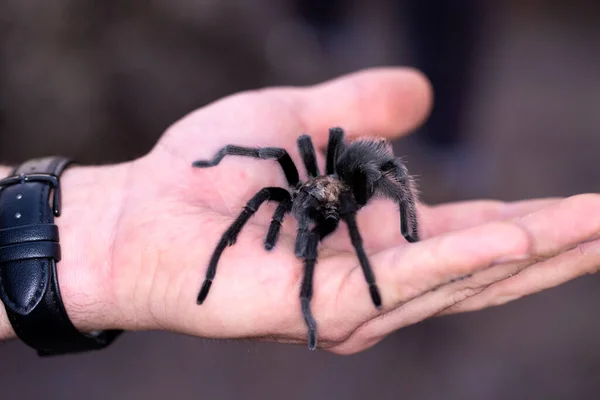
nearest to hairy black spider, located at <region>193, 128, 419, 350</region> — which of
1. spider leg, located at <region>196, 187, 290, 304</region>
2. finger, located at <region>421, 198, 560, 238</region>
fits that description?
spider leg, located at <region>196, 187, 290, 304</region>

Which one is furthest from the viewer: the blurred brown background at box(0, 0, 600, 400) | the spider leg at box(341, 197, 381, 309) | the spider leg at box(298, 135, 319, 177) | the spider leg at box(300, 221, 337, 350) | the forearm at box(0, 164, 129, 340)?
the blurred brown background at box(0, 0, 600, 400)

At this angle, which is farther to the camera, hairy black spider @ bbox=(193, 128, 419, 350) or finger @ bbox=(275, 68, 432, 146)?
finger @ bbox=(275, 68, 432, 146)

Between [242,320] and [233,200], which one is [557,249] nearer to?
[242,320]

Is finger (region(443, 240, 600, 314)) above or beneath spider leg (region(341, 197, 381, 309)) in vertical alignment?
beneath

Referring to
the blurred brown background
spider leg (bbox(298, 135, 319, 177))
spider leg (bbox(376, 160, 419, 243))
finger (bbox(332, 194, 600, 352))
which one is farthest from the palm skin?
the blurred brown background

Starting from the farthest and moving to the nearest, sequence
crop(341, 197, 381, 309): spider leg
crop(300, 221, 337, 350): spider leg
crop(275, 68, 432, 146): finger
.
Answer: crop(275, 68, 432, 146): finger
crop(300, 221, 337, 350): spider leg
crop(341, 197, 381, 309): spider leg

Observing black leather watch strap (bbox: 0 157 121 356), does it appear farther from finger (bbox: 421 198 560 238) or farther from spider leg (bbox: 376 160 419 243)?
finger (bbox: 421 198 560 238)

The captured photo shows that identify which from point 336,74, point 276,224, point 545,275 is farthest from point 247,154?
point 336,74
